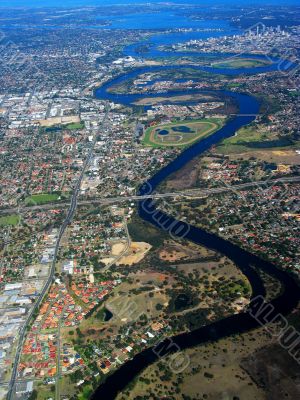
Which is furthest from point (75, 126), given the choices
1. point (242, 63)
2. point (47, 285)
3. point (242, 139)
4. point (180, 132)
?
point (242, 63)

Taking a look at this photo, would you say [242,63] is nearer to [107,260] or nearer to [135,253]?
[135,253]

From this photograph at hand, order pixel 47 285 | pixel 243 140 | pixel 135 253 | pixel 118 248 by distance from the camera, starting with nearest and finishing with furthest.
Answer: pixel 47 285 → pixel 135 253 → pixel 118 248 → pixel 243 140

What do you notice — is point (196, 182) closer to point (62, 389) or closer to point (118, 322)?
point (118, 322)

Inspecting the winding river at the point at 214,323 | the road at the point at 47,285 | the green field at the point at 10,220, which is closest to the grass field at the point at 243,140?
the winding river at the point at 214,323

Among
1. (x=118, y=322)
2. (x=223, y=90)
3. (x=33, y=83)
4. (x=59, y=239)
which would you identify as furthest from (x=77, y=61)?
(x=118, y=322)

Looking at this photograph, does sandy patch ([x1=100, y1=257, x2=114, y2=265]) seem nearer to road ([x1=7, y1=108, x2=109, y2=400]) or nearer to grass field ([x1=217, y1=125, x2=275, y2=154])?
road ([x1=7, y1=108, x2=109, y2=400])

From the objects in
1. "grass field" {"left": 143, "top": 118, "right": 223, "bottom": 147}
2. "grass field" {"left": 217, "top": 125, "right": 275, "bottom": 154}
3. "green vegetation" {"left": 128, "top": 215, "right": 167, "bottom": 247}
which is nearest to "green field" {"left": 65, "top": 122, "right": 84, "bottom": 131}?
"grass field" {"left": 143, "top": 118, "right": 223, "bottom": 147}
